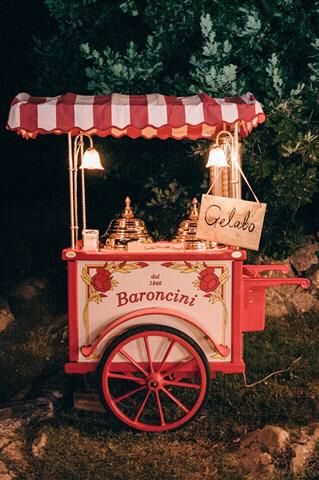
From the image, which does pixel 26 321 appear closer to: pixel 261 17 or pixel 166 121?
pixel 166 121

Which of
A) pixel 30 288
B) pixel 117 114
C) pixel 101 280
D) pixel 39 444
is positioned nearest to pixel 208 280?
pixel 101 280

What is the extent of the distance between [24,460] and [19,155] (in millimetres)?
5806

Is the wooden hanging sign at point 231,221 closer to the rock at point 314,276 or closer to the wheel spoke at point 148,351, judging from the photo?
the wheel spoke at point 148,351

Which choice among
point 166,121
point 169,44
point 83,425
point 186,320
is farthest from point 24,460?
point 169,44

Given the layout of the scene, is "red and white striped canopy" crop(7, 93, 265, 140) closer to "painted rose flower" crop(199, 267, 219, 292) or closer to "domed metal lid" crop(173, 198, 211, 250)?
"domed metal lid" crop(173, 198, 211, 250)

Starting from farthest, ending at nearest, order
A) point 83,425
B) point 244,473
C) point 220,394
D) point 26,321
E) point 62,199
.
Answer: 1. point 62,199
2. point 26,321
3. point 220,394
4. point 83,425
5. point 244,473

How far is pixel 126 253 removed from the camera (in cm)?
473

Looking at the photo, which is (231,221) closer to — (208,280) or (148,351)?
(208,280)

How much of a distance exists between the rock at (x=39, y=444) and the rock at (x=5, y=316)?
281 centimetres

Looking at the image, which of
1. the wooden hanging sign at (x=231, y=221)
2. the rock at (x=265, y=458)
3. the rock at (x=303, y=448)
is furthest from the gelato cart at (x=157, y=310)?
the rock at (x=303, y=448)

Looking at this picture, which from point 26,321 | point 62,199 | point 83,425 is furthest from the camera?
point 62,199

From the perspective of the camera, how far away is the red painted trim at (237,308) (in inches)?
188

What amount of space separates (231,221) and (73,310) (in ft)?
4.73

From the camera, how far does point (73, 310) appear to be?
4.80 metres
